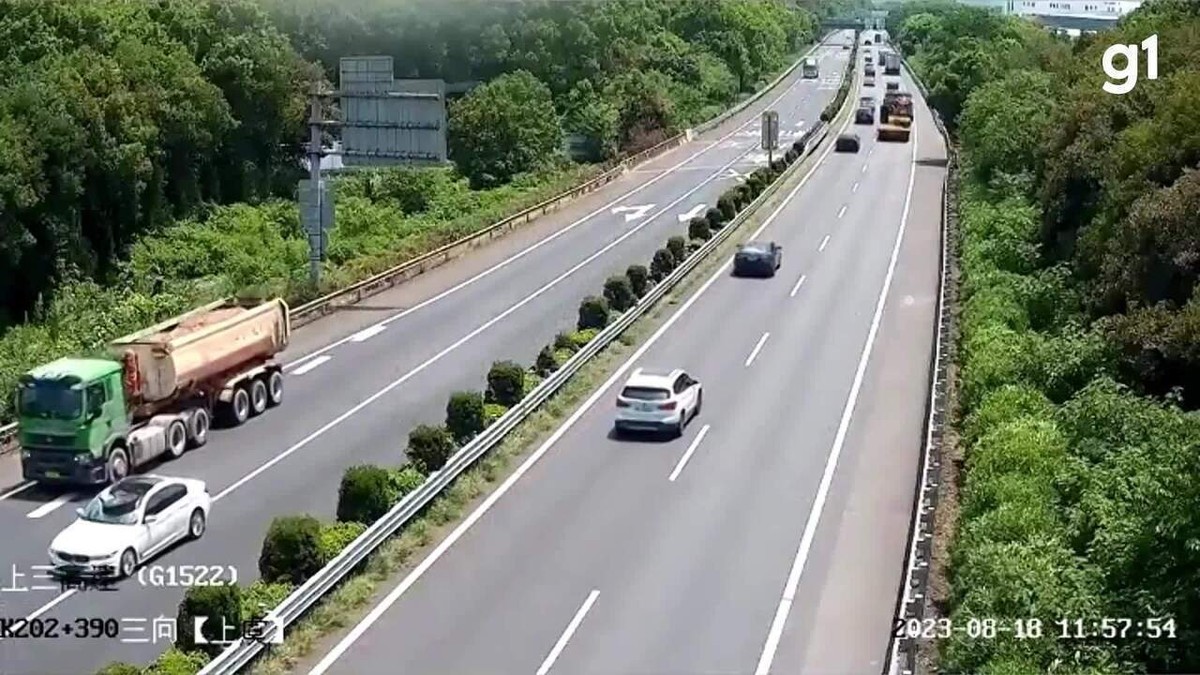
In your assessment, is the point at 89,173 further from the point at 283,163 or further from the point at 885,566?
the point at 885,566

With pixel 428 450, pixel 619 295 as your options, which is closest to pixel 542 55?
pixel 619 295

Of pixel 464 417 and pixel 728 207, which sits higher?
pixel 728 207

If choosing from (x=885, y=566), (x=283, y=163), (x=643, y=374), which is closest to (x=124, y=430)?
(x=643, y=374)

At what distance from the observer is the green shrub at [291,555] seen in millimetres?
22156

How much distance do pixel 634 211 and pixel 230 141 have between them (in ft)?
77.2

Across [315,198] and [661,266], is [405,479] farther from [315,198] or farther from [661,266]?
[661,266]

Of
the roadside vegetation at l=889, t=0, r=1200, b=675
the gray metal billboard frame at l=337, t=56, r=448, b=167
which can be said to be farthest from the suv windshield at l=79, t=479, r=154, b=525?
the gray metal billboard frame at l=337, t=56, r=448, b=167

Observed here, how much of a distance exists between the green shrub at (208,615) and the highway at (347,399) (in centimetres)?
120

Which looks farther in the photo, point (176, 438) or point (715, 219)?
point (715, 219)

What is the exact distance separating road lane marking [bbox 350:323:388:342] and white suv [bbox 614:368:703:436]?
11647 millimetres

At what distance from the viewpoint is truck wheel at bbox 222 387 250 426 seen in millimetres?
31984

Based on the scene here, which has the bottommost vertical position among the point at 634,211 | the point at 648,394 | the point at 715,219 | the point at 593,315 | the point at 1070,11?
the point at 648,394

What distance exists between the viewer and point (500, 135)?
83312 millimetres

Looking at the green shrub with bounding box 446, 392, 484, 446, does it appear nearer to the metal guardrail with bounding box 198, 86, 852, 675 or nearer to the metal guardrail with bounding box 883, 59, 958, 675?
the metal guardrail with bounding box 198, 86, 852, 675
